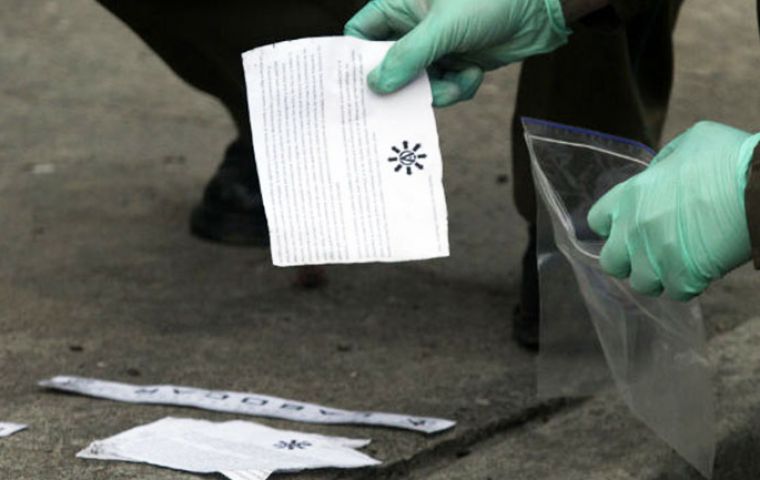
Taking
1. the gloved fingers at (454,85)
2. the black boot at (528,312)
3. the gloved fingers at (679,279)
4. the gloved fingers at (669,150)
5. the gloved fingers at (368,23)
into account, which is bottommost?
the black boot at (528,312)

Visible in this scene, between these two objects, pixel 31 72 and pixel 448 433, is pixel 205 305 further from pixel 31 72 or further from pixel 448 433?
pixel 31 72

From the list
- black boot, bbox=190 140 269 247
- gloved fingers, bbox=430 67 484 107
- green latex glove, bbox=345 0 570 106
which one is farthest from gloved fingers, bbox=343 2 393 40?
black boot, bbox=190 140 269 247

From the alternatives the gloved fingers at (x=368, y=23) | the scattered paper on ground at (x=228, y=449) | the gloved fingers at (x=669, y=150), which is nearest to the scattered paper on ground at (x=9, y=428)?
the scattered paper on ground at (x=228, y=449)

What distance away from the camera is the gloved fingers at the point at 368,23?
2.25 metres

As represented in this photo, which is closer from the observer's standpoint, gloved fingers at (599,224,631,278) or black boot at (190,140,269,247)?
gloved fingers at (599,224,631,278)

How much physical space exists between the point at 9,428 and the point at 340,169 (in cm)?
70

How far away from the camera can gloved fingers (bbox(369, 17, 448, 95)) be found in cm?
206

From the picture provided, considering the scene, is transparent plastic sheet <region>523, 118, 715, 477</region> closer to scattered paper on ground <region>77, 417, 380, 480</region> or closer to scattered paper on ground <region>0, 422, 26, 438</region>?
scattered paper on ground <region>77, 417, 380, 480</region>

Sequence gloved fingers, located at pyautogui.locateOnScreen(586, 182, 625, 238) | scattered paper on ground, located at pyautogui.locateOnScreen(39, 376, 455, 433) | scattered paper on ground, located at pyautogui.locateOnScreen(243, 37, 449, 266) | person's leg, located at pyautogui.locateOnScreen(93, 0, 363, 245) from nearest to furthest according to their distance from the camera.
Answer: scattered paper on ground, located at pyautogui.locateOnScreen(243, 37, 449, 266), gloved fingers, located at pyautogui.locateOnScreen(586, 182, 625, 238), scattered paper on ground, located at pyautogui.locateOnScreen(39, 376, 455, 433), person's leg, located at pyautogui.locateOnScreen(93, 0, 363, 245)

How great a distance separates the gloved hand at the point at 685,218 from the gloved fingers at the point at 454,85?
0.85 feet

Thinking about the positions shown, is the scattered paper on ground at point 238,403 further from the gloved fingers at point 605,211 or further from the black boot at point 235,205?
the black boot at point 235,205

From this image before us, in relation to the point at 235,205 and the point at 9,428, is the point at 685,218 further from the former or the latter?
the point at 235,205

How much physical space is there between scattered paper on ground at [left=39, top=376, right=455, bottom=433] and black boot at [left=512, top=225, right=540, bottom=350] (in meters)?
0.43

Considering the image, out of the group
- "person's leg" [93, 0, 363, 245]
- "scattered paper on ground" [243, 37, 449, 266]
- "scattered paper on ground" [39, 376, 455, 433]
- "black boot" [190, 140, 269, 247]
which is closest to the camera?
"scattered paper on ground" [243, 37, 449, 266]
